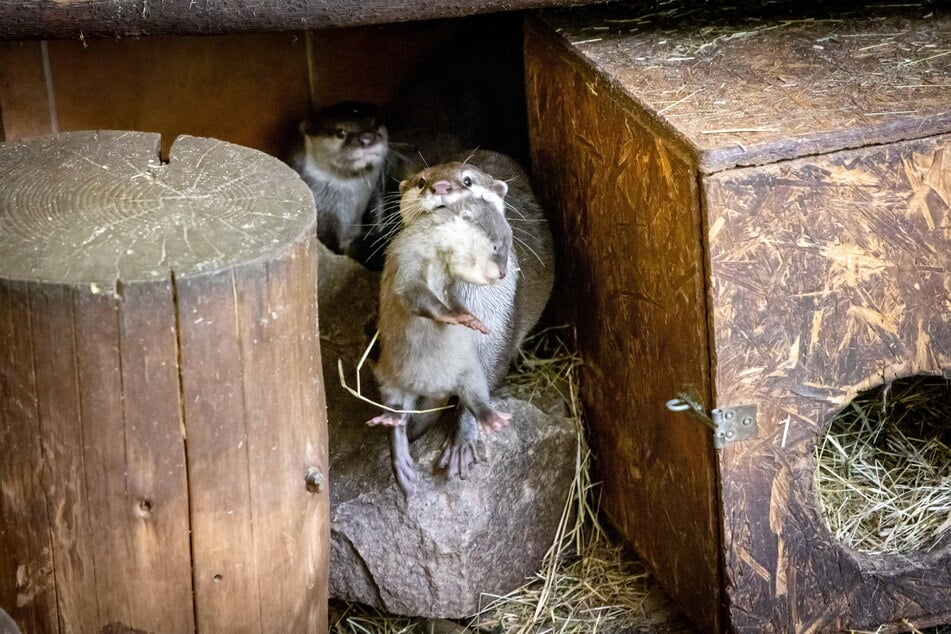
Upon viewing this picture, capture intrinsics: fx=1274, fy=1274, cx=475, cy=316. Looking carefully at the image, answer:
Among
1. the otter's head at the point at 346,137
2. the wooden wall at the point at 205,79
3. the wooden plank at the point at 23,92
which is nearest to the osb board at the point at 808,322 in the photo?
the otter's head at the point at 346,137

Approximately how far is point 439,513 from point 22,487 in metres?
1.42

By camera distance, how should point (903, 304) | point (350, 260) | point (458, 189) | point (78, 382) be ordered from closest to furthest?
1. point (78, 382)
2. point (903, 304)
3. point (458, 189)
4. point (350, 260)

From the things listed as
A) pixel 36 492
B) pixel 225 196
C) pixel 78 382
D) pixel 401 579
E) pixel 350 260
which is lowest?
pixel 401 579

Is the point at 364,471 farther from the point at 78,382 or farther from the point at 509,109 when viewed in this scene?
the point at 509,109

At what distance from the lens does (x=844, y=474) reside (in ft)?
12.8

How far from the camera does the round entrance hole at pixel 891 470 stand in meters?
3.65

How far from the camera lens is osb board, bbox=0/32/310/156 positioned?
4.48 meters

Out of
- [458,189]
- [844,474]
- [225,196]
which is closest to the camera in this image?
[225,196]

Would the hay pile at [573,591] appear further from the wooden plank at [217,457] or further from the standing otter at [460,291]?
the wooden plank at [217,457]

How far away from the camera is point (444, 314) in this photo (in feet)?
10.5

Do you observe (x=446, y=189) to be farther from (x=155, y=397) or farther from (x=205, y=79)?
(x=205, y=79)

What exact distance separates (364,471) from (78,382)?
1.41m

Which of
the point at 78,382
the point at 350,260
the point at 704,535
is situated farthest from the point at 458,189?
the point at 78,382

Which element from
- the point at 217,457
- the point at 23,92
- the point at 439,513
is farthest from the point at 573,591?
the point at 23,92
